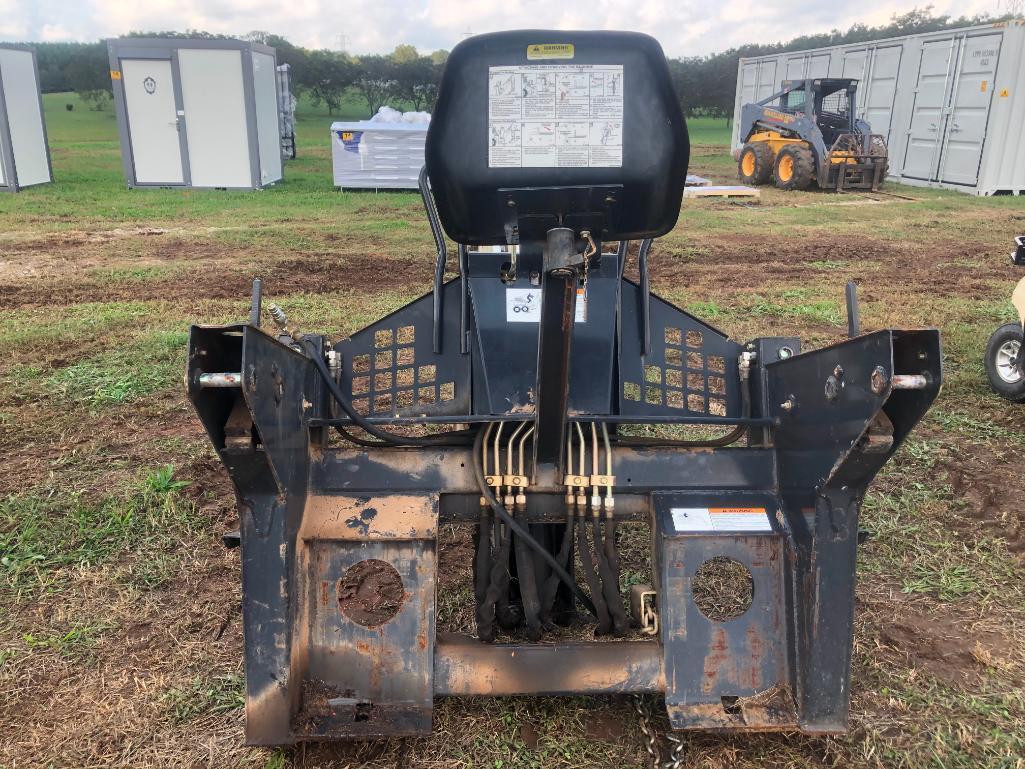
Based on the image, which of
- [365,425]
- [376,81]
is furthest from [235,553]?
[376,81]

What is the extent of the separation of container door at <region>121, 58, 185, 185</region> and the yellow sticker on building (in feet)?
49.6

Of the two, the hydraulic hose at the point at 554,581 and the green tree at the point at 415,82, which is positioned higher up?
the green tree at the point at 415,82

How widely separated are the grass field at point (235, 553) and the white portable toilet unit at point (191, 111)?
6.88 metres

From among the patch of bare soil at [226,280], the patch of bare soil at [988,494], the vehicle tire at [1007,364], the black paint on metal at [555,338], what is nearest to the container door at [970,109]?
the patch of bare soil at [226,280]

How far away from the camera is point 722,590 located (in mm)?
2943

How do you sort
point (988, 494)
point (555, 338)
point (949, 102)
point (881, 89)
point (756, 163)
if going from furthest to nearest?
point (881, 89) → point (756, 163) → point (949, 102) → point (988, 494) → point (555, 338)

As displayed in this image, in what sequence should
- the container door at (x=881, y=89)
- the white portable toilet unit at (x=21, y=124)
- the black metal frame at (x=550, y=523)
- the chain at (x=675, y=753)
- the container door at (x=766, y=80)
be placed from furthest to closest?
the container door at (x=766, y=80) → the container door at (x=881, y=89) → the white portable toilet unit at (x=21, y=124) → the chain at (x=675, y=753) → the black metal frame at (x=550, y=523)

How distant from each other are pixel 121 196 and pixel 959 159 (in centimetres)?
1529

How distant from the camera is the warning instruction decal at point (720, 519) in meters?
2.22

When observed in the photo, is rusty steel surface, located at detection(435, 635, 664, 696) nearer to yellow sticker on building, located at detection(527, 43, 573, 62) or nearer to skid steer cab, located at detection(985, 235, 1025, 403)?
yellow sticker on building, located at detection(527, 43, 573, 62)

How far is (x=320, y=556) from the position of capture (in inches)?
87.0

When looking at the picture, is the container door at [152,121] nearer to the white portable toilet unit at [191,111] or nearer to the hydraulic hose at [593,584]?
the white portable toilet unit at [191,111]

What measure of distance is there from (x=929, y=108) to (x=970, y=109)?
1.06m

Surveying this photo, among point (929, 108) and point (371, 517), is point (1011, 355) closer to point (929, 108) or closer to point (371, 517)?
point (371, 517)
